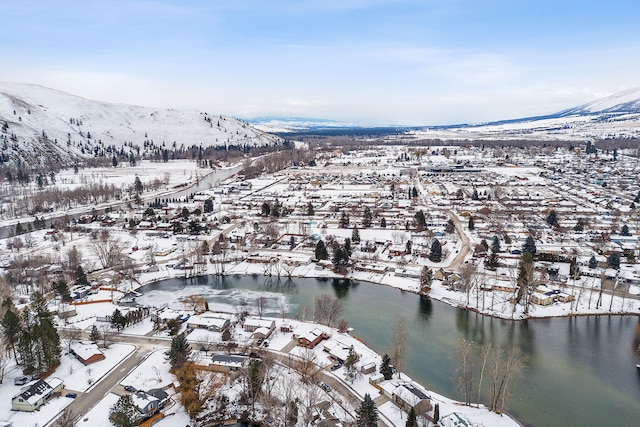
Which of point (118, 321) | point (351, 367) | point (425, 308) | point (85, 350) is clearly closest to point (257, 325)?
point (351, 367)

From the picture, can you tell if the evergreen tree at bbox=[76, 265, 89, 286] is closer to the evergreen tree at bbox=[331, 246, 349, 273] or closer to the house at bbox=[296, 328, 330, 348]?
the house at bbox=[296, 328, 330, 348]

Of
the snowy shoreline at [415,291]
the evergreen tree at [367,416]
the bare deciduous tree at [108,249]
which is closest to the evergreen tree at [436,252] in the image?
the snowy shoreline at [415,291]

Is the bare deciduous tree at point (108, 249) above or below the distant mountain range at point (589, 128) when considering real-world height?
below

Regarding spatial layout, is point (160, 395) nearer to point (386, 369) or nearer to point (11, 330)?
point (11, 330)

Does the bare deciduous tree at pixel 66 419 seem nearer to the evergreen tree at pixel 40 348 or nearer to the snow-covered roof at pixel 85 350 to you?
the evergreen tree at pixel 40 348

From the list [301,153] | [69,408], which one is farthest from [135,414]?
[301,153]

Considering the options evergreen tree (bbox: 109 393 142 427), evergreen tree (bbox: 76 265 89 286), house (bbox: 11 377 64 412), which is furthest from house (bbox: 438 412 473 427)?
evergreen tree (bbox: 76 265 89 286)
